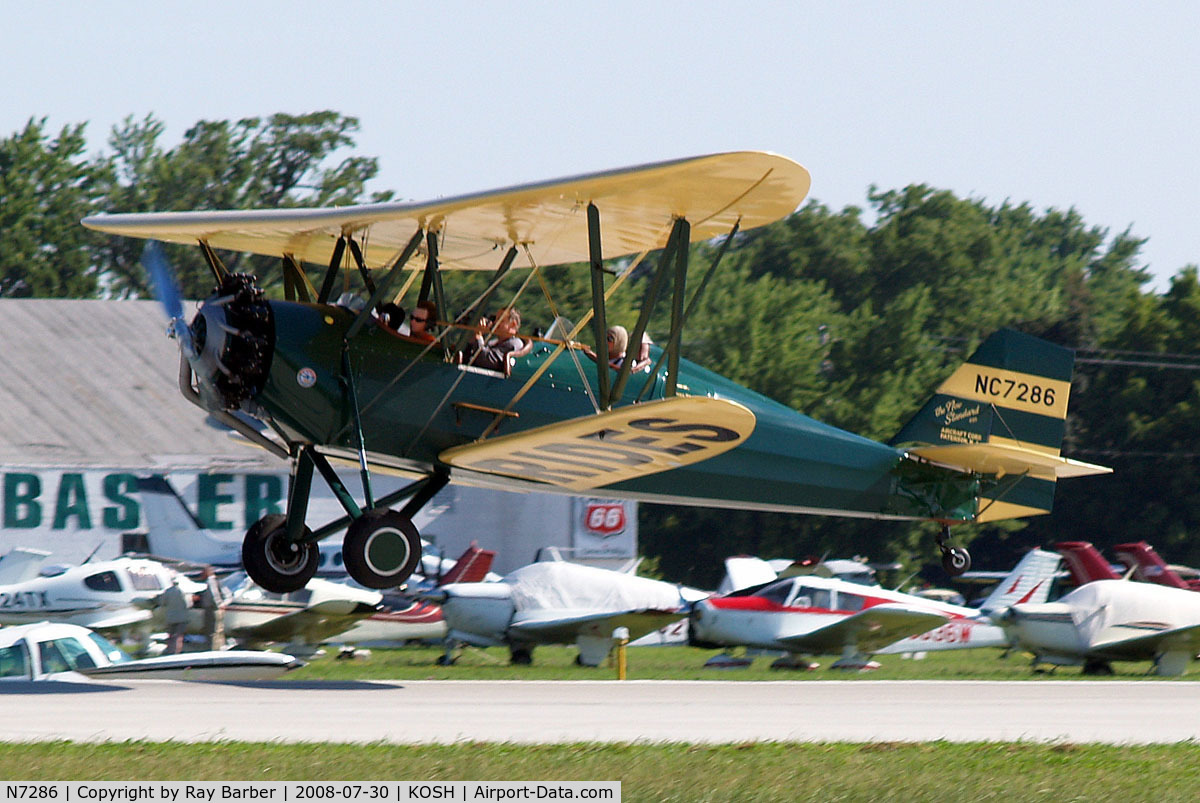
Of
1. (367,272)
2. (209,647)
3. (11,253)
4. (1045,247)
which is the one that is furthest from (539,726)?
(1045,247)

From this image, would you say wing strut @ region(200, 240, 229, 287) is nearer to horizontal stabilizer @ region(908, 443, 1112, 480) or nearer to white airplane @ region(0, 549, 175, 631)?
horizontal stabilizer @ region(908, 443, 1112, 480)

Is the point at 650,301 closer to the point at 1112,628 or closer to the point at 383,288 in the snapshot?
the point at 383,288

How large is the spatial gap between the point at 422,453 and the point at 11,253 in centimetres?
4699

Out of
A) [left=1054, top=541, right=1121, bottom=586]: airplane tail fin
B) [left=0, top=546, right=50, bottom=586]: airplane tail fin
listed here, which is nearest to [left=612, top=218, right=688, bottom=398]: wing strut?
[left=0, top=546, right=50, bottom=586]: airplane tail fin

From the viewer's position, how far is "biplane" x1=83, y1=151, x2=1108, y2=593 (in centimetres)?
1200

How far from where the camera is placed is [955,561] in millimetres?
16109

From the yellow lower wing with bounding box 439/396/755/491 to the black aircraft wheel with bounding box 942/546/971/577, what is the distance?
4047 mm

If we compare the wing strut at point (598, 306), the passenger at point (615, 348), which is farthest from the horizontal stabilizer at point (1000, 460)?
the wing strut at point (598, 306)

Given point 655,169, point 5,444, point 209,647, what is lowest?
point 209,647

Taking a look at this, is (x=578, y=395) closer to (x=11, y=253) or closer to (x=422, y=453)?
(x=422, y=453)

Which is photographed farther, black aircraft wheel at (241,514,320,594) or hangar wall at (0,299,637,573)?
hangar wall at (0,299,637,573)

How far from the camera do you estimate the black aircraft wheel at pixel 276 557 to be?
496 inches

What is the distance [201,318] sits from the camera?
1204 cm

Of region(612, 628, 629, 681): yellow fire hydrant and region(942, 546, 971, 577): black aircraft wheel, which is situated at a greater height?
region(942, 546, 971, 577): black aircraft wheel
